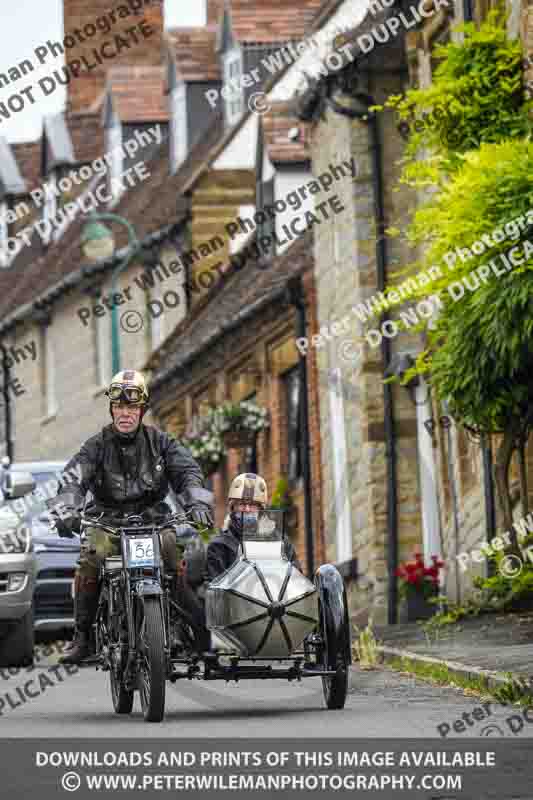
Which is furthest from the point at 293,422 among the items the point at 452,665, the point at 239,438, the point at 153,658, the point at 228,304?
the point at 153,658

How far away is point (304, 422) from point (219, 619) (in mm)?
17019

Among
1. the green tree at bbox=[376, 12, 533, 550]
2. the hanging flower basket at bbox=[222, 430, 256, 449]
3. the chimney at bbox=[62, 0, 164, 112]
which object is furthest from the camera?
the chimney at bbox=[62, 0, 164, 112]

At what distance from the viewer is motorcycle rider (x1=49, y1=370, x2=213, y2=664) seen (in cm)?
Result: 1143

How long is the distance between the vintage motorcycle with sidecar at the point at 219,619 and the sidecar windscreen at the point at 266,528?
17 mm

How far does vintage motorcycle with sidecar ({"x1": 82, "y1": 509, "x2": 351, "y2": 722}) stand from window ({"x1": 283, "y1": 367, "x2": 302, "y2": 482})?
17023 mm

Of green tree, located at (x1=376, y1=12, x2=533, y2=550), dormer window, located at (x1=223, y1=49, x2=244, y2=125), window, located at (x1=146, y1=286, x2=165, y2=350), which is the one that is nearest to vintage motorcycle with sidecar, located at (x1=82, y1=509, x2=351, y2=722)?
green tree, located at (x1=376, y1=12, x2=533, y2=550)

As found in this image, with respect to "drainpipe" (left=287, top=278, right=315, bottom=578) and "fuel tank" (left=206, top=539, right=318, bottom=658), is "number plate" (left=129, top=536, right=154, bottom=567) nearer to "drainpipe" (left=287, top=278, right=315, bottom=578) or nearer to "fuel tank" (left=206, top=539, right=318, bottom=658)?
"fuel tank" (left=206, top=539, right=318, bottom=658)

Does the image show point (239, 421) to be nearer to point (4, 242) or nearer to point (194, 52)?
point (194, 52)

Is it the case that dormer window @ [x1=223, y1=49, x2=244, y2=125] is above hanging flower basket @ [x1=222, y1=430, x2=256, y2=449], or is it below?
above
